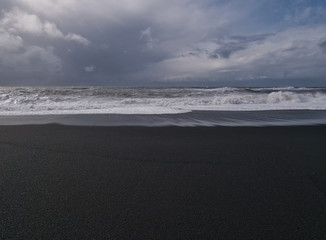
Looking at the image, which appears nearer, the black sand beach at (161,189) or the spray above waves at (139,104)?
the black sand beach at (161,189)

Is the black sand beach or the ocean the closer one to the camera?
the black sand beach

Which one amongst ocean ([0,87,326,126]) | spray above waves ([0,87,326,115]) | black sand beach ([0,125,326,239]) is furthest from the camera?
spray above waves ([0,87,326,115])

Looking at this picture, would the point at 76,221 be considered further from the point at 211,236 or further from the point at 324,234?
the point at 324,234

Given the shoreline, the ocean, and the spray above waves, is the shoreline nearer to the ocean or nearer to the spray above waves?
the ocean

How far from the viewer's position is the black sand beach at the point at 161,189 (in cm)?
181

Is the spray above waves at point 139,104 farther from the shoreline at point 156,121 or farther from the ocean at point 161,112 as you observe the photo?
the shoreline at point 156,121

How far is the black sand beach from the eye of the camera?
5.94 ft

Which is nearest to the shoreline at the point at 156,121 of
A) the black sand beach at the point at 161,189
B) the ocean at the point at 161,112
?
the ocean at the point at 161,112

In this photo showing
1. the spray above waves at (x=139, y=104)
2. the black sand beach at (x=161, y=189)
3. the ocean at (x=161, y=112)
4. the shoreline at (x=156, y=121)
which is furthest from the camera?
the spray above waves at (x=139, y=104)

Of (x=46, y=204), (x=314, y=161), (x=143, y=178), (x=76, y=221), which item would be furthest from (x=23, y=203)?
(x=314, y=161)

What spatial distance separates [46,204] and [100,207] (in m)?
0.52

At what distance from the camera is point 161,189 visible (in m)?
2.50

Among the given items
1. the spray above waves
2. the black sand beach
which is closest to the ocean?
the spray above waves

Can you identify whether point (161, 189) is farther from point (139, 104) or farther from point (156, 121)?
point (139, 104)
